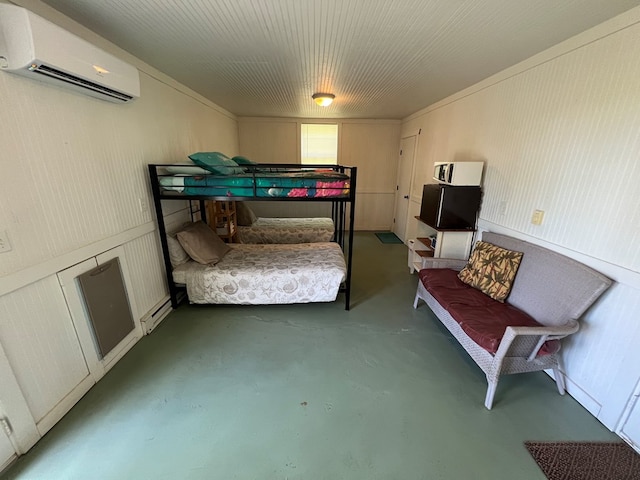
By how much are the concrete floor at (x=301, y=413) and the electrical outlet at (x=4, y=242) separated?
1.10m

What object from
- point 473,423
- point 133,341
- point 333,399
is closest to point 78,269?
point 133,341

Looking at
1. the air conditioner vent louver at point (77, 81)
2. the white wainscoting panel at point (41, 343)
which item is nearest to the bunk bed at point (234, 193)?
the air conditioner vent louver at point (77, 81)

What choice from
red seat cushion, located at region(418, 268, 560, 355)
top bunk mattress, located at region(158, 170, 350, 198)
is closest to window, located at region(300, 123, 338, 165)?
top bunk mattress, located at region(158, 170, 350, 198)

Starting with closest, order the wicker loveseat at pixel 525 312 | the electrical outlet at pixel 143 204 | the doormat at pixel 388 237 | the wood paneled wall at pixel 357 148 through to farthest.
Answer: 1. the wicker loveseat at pixel 525 312
2. the electrical outlet at pixel 143 204
3. the doormat at pixel 388 237
4. the wood paneled wall at pixel 357 148

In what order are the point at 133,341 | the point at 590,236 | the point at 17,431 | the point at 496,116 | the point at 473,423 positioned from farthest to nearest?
the point at 496,116 → the point at 133,341 → the point at 590,236 → the point at 473,423 → the point at 17,431

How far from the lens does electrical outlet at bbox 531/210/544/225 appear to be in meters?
2.12

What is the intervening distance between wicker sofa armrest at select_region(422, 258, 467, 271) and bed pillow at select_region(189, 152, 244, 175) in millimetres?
2225

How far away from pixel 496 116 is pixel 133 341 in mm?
4007

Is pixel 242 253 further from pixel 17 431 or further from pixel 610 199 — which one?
pixel 610 199

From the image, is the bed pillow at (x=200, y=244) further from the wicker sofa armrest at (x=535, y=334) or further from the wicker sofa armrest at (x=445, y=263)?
the wicker sofa armrest at (x=535, y=334)

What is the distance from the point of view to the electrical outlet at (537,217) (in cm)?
212

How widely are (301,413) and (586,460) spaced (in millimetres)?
1580

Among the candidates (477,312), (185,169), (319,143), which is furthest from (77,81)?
(319,143)

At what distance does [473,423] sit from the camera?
1602mm
